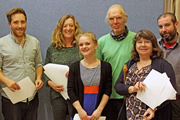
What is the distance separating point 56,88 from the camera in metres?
2.34

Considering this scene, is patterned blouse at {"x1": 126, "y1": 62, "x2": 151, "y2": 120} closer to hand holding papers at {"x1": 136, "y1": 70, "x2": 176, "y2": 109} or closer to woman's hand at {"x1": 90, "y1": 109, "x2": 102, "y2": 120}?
hand holding papers at {"x1": 136, "y1": 70, "x2": 176, "y2": 109}

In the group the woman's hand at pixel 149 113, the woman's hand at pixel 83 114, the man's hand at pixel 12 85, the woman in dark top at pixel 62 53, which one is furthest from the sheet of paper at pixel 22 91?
the woman's hand at pixel 149 113

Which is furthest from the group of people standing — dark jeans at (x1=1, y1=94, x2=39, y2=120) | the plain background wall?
the plain background wall

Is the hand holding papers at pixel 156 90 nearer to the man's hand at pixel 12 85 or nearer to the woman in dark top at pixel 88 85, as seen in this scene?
the woman in dark top at pixel 88 85

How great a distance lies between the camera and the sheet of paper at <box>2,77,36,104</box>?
2.29 metres

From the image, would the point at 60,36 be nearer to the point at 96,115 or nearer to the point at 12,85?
the point at 12,85

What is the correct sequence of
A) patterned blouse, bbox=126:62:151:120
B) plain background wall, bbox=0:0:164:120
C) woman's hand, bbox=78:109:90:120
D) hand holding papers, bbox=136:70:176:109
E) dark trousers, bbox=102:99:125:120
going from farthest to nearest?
plain background wall, bbox=0:0:164:120 < dark trousers, bbox=102:99:125:120 < woman's hand, bbox=78:109:90:120 < patterned blouse, bbox=126:62:151:120 < hand holding papers, bbox=136:70:176:109

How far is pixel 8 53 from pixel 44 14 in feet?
2.70

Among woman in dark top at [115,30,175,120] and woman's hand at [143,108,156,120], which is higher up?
woman in dark top at [115,30,175,120]

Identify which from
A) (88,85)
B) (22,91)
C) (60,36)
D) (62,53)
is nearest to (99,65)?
(88,85)

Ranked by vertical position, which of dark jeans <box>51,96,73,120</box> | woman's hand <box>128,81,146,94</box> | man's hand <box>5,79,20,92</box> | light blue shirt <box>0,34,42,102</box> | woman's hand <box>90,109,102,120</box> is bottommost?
dark jeans <box>51,96,73,120</box>

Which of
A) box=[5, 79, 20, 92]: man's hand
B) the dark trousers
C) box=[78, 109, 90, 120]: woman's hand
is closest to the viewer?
box=[78, 109, 90, 120]: woman's hand

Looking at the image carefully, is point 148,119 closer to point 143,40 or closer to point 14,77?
point 143,40

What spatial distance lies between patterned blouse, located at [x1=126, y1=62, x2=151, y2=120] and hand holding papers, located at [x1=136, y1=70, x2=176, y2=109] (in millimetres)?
52
